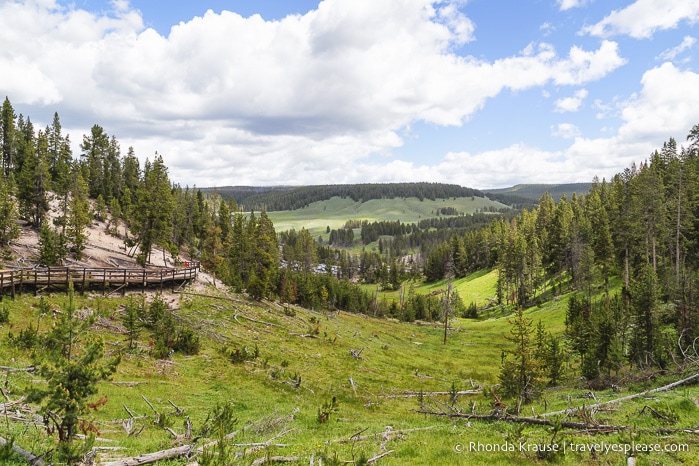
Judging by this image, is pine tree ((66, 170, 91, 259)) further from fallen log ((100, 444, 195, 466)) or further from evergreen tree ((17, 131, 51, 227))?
fallen log ((100, 444, 195, 466))

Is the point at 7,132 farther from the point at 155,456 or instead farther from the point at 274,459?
the point at 274,459

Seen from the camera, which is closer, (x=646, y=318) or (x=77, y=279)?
(x=646, y=318)

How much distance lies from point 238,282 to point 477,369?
37.3m

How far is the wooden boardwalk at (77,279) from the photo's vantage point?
3020cm

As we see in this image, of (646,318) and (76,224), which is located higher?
(76,224)

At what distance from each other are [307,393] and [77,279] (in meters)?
24.2

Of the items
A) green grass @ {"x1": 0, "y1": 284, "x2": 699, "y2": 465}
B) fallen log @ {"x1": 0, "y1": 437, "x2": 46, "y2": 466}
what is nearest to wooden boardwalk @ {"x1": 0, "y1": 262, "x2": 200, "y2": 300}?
green grass @ {"x1": 0, "y1": 284, "x2": 699, "y2": 465}

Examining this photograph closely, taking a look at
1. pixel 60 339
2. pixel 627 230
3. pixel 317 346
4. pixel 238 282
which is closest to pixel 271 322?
pixel 317 346

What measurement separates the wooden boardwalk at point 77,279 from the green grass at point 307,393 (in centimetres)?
140

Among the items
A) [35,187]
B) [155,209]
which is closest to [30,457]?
[155,209]

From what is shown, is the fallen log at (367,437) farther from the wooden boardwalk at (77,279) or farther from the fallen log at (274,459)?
the wooden boardwalk at (77,279)

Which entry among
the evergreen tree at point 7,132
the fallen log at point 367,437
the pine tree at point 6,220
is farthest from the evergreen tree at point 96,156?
the fallen log at point 367,437

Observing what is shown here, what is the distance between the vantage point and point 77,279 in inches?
1378

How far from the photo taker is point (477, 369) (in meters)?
50.1
